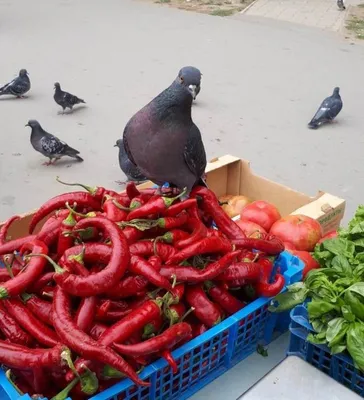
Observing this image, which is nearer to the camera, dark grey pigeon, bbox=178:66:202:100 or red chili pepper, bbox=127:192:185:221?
red chili pepper, bbox=127:192:185:221

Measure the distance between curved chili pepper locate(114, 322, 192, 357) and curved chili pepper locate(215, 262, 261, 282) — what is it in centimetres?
33

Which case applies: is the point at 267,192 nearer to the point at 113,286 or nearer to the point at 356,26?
the point at 113,286

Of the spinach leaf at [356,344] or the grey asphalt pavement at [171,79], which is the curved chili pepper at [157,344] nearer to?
the spinach leaf at [356,344]

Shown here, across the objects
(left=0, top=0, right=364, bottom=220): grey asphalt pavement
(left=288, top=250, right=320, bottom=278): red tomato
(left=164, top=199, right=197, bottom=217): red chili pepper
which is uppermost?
(left=164, top=199, right=197, bottom=217): red chili pepper

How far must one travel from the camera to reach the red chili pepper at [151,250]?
72.2 inches

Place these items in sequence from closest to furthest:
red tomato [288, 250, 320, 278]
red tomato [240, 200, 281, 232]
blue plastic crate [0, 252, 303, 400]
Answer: blue plastic crate [0, 252, 303, 400]
red tomato [288, 250, 320, 278]
red tomato [240, 200, 281, 232]

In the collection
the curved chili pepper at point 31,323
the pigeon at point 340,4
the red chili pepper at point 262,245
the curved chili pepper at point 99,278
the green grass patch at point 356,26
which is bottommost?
the green grass patch at point 356,26

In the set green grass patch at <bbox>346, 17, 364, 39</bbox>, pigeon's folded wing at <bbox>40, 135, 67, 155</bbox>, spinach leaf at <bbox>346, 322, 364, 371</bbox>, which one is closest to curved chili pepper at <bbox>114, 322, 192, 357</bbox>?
spinach leaf at <bbox>346, 322, 364, 371</bbox>

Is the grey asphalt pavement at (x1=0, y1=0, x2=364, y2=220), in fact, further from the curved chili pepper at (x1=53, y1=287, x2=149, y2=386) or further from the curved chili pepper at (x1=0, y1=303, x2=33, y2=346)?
the curved chili pepper at (x1=53, y1=287, x2=149, y2=386)

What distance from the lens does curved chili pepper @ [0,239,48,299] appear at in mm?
1679

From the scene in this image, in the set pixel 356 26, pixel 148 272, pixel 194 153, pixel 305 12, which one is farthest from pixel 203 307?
pixel 305 12

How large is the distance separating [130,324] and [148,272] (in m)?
0.19

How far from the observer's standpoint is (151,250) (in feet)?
6.07

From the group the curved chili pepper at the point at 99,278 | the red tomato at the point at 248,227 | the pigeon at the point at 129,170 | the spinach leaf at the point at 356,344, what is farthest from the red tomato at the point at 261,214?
the pigeon at the point at 129,170
